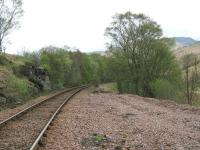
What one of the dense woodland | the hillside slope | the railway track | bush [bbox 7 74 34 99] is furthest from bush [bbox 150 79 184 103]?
the railway track

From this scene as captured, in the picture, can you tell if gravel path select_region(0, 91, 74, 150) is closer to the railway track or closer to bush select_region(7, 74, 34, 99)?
the railway track

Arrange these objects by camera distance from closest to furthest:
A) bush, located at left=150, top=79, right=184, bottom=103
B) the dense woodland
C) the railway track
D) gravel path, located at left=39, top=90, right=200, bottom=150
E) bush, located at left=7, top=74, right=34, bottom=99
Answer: the railway track
gravel path, located at left=39, top=90, right=200, bottom=150
bush, located at left=7, top=74, right=34, bottom=99
bush, located at left=150, top=79, right=184, bottom=103
the dense woodland

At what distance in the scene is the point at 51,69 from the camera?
71.6 m

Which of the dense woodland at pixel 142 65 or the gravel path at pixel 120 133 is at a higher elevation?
the dense woodland at pixel 142 65

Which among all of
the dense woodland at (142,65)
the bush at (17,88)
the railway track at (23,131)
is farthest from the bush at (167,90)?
the railway track at (23,131)

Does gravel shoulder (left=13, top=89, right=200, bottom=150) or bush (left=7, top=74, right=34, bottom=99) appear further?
bush (left=7, top=74, right=34, bottom=99)

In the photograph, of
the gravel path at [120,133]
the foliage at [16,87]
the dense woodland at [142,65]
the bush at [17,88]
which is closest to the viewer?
the gravel path at [120,133]

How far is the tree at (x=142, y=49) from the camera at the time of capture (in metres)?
48.6

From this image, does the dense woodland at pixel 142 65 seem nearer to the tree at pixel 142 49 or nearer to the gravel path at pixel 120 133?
the tree at pixel 142 49

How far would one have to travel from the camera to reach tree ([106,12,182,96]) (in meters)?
48.6

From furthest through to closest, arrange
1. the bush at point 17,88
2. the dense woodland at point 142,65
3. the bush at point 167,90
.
→ 1. the dense woodland at point 142,65
2. the bush at point 167,90
3. the bush at point 17,88

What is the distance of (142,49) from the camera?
1964 inches

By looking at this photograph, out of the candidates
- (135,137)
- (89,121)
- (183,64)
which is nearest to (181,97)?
(183,64)

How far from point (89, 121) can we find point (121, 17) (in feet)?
124
